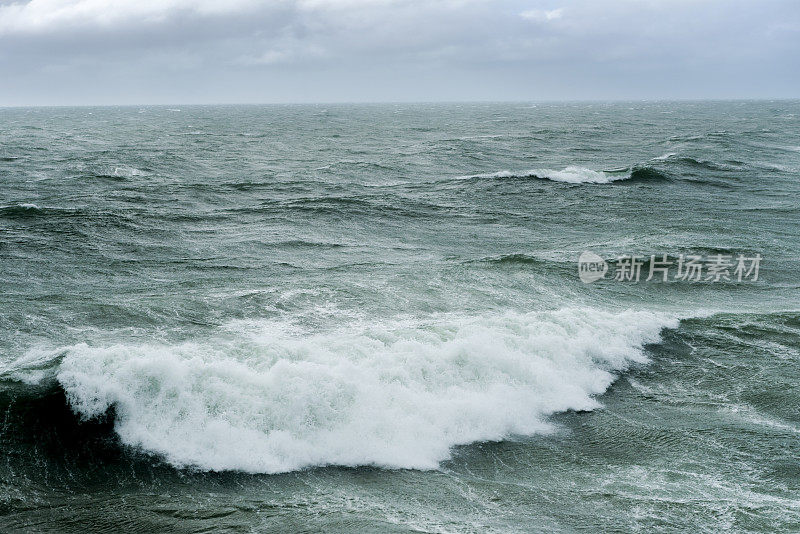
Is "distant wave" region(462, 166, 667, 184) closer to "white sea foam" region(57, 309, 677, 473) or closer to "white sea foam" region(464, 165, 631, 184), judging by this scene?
"white sea foam" region(464, 165, 631, 184)

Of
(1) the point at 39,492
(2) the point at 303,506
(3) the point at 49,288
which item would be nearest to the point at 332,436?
(2) the point at 303,506

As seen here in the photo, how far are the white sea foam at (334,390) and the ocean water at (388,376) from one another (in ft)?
0.14

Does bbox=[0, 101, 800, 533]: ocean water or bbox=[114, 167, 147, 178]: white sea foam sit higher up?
bbox=[114, 167, 147, 178]: white sea foam

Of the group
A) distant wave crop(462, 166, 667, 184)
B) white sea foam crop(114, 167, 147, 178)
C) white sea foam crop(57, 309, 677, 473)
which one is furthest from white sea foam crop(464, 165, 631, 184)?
white sea foam crop(57, 309, 677, 473)

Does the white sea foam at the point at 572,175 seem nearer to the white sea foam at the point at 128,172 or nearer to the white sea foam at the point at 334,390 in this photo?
the white sea foam at the point at 128,172

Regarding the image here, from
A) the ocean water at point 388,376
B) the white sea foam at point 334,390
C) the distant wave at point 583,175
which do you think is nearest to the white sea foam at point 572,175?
the distant wave at point 583,175

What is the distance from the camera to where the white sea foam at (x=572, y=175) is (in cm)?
3712

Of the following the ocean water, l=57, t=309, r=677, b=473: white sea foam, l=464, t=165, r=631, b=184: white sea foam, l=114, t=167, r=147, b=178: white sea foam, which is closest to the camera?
the ocean water

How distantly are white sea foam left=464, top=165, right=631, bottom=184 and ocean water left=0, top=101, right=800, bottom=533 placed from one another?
1087 cm

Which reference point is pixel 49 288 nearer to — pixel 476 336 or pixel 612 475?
pixel 476 336

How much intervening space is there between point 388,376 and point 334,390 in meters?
1.18

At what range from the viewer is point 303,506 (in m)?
8.12

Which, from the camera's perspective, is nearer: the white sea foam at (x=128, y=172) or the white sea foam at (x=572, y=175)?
the white sea foam at (x=572, y=175)

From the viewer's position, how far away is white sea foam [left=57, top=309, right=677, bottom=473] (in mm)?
9352
